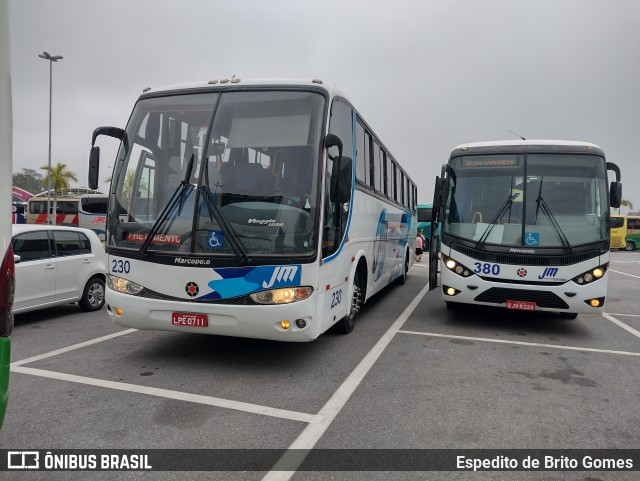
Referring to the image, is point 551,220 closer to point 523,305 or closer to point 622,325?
point 523,305

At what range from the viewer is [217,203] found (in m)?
4.89

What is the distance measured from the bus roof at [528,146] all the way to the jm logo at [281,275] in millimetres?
4714

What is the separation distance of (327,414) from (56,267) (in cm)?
605

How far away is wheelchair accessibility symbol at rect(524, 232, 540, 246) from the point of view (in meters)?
7.19

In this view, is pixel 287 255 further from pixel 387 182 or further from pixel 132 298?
pixel 387 182

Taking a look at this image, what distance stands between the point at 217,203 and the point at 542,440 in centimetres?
365

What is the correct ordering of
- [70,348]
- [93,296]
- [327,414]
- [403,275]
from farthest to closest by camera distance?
1. [403,275]
2. [93,296]
3. [70,348]
4. [327,414]

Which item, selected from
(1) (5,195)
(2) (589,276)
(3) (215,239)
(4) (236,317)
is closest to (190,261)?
(3) (215,239)

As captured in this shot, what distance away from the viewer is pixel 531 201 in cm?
744

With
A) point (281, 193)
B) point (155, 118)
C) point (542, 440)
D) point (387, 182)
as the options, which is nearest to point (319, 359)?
point (281, 193)

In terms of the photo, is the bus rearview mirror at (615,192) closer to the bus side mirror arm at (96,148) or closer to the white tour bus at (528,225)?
the white tour bus at (528,225)

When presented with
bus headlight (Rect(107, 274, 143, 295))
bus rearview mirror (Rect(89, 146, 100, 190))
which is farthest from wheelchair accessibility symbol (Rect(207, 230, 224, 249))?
bus rearview mirror (Rect(89, 146, 100, 190))

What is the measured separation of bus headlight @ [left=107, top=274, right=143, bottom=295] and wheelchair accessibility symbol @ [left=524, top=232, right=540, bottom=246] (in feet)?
18.4

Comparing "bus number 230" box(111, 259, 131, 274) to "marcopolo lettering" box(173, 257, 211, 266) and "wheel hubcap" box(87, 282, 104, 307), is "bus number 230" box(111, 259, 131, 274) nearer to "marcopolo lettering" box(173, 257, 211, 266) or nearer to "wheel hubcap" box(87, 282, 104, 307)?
"marcopolo lettering" box(173, 257, 211, 266)
